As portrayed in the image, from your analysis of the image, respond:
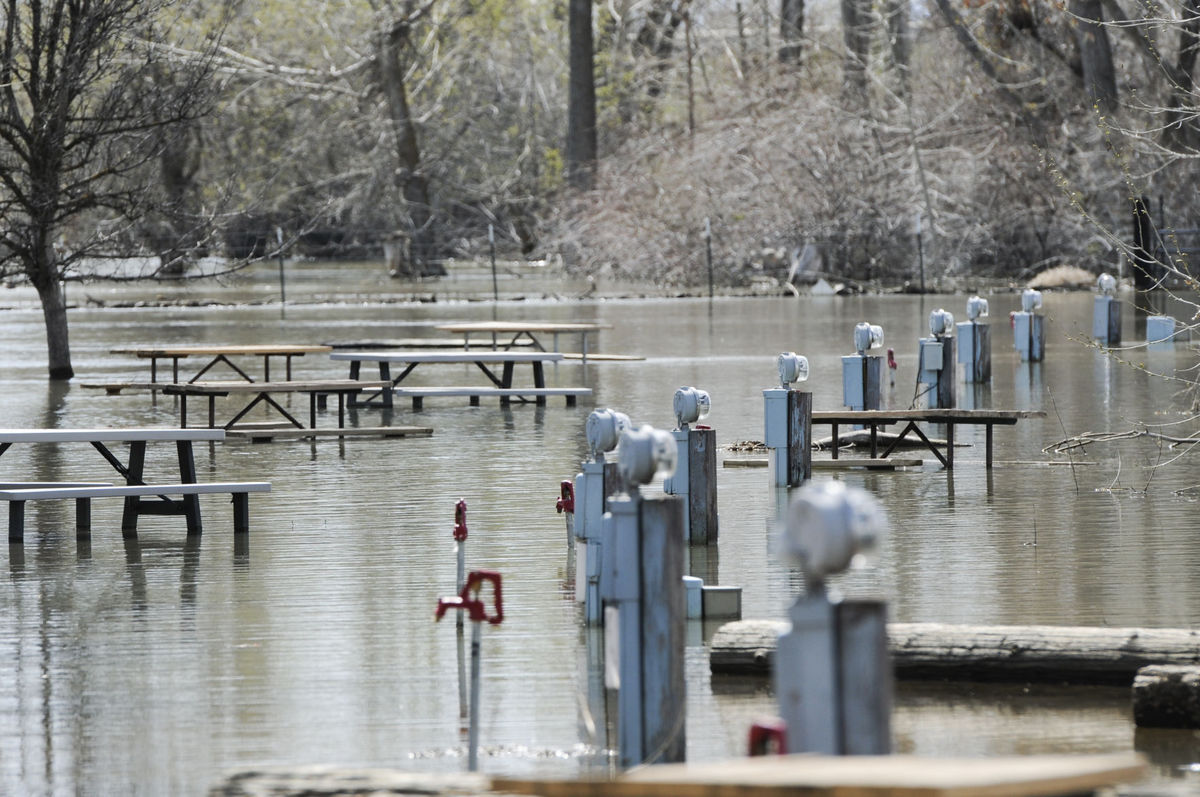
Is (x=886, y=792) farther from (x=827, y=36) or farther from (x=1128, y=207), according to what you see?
(x=827, y=36)

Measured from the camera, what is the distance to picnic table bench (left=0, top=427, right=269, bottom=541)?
1061cm

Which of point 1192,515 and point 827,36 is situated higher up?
point 827,36

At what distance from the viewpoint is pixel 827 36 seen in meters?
57.9

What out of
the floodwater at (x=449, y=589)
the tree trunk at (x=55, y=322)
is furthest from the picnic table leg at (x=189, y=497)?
the tree trunk at (x=55, y=322)

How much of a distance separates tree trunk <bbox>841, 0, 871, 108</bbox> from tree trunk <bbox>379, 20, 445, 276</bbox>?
1145 centimetres

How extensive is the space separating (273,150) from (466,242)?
6.83 meters

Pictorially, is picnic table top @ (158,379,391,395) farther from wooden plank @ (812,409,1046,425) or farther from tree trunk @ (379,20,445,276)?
tree trunk @ (379,20,445,276)

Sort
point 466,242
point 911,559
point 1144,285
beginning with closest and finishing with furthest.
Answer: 1. point 911,559
2. point 1144,285
3. point 466,242

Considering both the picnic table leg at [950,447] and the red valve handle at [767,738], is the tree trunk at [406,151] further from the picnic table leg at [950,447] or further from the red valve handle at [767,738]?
the red valve handle at [767,738]

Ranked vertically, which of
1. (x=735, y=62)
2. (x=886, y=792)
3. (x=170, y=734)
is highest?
(x=735, y=62)

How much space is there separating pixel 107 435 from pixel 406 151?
146 feet

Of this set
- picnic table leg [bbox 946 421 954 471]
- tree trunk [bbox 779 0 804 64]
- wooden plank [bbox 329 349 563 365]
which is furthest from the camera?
tree trunk [bbox 779 0 804 64]

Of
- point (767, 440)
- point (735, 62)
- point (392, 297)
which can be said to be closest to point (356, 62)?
point (735, 62)

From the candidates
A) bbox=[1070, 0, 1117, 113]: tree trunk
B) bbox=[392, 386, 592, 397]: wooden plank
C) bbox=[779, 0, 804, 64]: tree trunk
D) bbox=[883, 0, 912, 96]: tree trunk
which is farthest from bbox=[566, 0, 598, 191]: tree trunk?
bbox=[392, 386, 592, 397]: wooden plank
